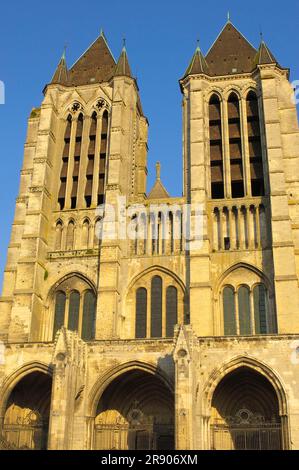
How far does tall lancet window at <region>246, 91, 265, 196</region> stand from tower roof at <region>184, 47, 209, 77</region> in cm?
313

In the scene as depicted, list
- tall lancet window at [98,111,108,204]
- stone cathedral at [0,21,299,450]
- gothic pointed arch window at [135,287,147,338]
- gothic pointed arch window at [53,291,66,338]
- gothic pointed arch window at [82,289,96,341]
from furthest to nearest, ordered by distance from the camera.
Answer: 1. tall lancet window at [98,111,108,204]
2. gothic pointed arch window at [53,291,66,338]
3. gothic pointed arch window at [82,289,96,341]
4. gothic pointed arch window at [135,287,147,338]
5. stone cathedral at [0,21,299,450]

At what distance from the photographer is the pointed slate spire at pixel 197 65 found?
35594mm

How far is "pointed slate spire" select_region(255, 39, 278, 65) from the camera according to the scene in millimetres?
34688

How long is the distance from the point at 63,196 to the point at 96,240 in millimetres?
3896

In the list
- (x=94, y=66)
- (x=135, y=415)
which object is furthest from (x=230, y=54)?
(x=135, y=415)

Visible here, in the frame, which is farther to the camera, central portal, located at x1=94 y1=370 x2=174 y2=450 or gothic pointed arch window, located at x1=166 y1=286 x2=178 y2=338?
gothic pointed arch window, located at x1=166 y1=286 x2=178 y2=338

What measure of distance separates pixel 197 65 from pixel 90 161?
847 centimetres

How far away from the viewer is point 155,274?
3088cm

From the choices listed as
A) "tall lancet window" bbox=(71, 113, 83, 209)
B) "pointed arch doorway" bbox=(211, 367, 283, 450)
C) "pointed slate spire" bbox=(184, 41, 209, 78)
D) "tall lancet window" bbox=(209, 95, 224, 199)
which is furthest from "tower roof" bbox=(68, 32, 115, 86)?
"pointed arch doorway" bbox=(211, 367, 283, 450)

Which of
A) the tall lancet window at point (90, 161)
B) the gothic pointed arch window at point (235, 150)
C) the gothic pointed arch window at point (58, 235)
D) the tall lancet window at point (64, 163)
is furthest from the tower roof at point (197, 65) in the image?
the gothic pointed arch window at point (58, 235)

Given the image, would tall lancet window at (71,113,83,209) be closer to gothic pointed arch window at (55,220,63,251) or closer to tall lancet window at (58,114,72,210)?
tall lancet window at (58,114,72,210)

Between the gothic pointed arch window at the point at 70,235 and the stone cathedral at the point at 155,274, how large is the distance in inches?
3.0

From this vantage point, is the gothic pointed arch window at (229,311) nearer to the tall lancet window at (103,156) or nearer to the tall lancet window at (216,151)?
the tall lancet window at (216,151)

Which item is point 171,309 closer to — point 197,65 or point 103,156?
point 103,156
